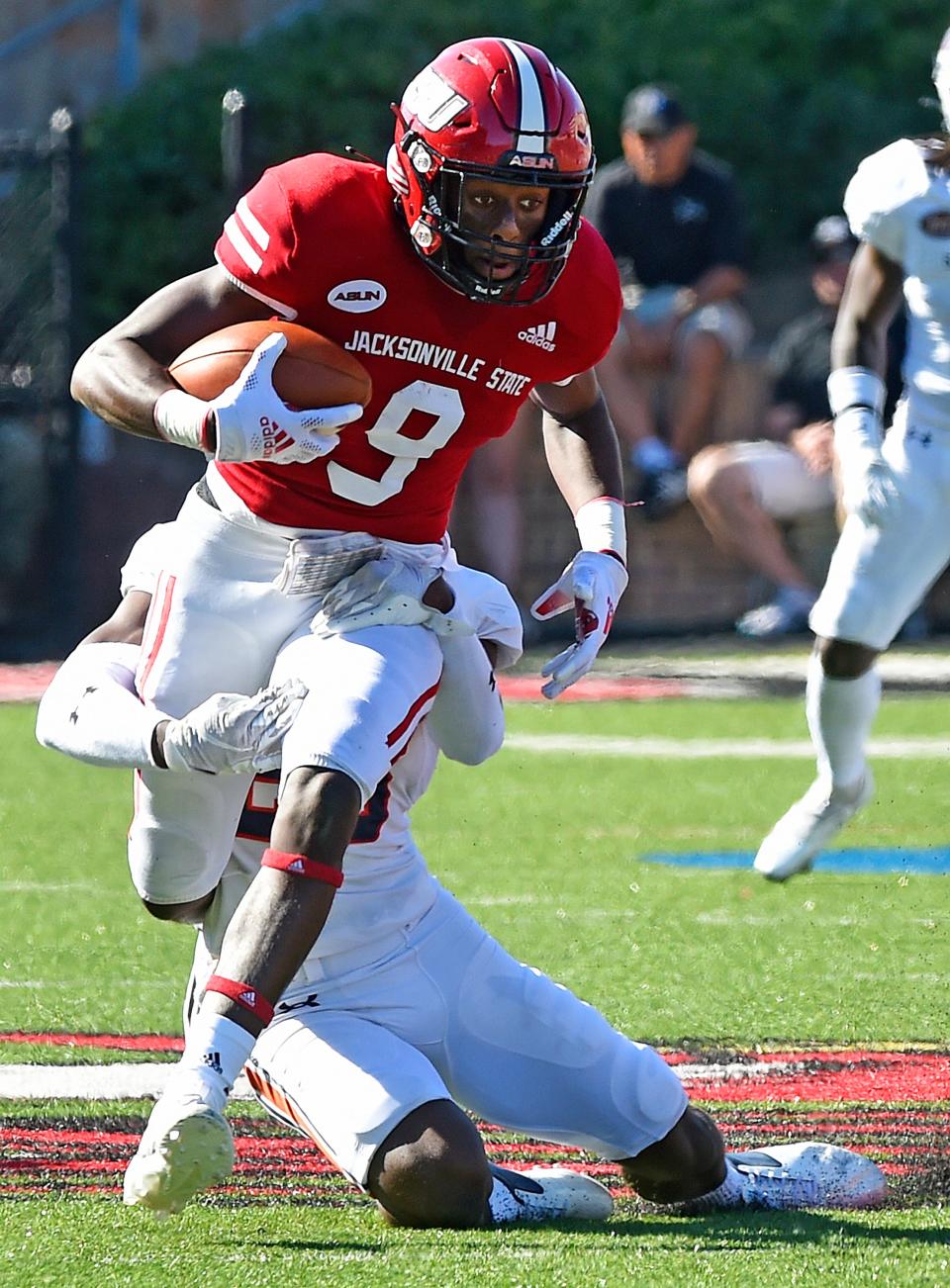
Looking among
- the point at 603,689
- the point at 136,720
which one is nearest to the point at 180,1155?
the point at 136,720

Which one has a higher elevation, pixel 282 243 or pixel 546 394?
pixel 282 243

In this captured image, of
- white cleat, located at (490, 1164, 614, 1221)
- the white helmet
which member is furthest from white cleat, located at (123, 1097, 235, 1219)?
the white helmet

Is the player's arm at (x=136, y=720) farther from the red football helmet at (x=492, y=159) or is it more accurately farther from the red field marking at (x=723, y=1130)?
the red football helmet at (x=492, y=159)

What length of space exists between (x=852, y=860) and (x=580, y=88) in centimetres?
719

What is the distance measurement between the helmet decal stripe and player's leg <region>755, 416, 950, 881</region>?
2121mm

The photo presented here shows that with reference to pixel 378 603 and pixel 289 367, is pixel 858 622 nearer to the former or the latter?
pixel 378 603

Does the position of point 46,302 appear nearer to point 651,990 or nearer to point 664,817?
point 664,817

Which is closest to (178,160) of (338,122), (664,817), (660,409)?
(338,122)

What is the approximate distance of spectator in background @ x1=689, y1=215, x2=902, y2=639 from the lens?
9680 millimetres

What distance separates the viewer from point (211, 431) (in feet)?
10.1

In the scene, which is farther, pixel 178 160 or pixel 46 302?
pixel 178 160

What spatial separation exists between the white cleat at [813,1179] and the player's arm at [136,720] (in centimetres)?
90

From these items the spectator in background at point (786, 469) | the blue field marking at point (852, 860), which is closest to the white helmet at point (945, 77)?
the blue field marking at point (852, 860)

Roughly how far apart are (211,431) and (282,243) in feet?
1.29
